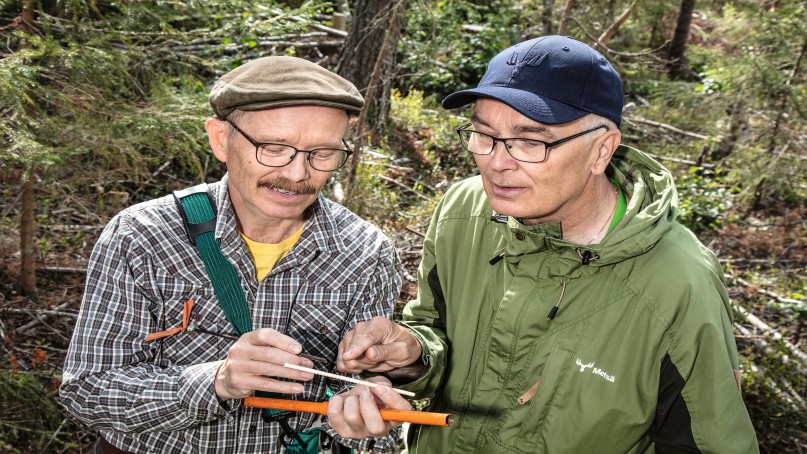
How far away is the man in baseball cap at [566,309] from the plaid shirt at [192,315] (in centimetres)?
29

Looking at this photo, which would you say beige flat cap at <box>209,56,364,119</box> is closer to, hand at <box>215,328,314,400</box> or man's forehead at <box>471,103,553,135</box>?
man's forehead at <box>471,103,553,135</box>

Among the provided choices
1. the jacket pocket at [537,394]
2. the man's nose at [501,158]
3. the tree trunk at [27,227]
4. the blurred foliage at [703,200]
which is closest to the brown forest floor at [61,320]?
the tree trunk at [27,227]

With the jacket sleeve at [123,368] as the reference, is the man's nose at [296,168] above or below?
above

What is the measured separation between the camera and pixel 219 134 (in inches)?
87.8

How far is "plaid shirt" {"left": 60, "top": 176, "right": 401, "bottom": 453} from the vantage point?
1992 millimetres

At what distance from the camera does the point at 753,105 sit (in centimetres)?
749

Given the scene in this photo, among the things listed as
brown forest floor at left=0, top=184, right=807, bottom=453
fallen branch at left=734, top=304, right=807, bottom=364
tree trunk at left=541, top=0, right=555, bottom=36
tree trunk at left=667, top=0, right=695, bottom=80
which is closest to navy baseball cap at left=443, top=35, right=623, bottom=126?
brown forest floor at left=0, top=184, right=807, bottom=453

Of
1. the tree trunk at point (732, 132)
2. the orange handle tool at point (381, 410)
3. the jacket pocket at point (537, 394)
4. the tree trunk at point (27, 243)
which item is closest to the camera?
the orange handle tool at point (381, 410)

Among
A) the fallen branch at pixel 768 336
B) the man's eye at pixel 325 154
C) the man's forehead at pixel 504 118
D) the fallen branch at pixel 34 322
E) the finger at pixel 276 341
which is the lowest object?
the fallen branch at pixel 34 322

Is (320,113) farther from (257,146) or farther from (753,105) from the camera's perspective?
(753,105)

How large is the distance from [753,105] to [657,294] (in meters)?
6.64

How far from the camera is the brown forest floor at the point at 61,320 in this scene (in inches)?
133

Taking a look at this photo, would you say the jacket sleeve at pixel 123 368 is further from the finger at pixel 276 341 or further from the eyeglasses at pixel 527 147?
the eyeglasses at pixel 527 147

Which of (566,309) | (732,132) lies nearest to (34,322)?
(566,309)
